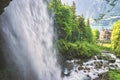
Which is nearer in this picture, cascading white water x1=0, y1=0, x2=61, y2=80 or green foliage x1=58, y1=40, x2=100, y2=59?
cascading white water x1=0, y1=0, x2=61, y2=80

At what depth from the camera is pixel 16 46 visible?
1975cm

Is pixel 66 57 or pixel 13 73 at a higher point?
pixel 13 73

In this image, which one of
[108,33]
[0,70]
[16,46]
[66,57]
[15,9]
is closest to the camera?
[0,70]

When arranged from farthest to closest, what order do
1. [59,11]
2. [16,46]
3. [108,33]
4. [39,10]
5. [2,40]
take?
[108,33]
[59,11]
[39,10]
[16,46]
[2,40]

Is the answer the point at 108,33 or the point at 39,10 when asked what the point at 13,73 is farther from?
the point at 108,33

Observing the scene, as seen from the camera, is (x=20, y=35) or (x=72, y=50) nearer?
(x=20, y=35)

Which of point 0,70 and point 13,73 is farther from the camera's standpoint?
point 13,73

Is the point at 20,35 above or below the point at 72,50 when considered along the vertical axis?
above

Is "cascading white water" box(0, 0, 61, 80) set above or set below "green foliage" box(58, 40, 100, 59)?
above

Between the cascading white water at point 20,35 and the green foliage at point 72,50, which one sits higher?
the cascading white water at point 20,35

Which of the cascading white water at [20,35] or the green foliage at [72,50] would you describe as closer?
the cascading white water at [20,35]

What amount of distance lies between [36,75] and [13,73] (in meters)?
4.39

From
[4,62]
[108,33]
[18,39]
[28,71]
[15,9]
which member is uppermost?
[15,9]

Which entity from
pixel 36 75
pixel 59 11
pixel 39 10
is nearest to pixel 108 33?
pixel 59 11
